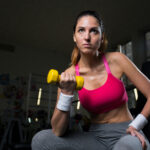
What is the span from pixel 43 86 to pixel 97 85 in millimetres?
6320

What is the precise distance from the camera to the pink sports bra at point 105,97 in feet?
3.36

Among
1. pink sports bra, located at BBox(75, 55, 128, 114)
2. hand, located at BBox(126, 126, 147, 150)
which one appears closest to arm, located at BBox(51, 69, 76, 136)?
pink sports bra, located at BBox(75, 55, 128, 114)

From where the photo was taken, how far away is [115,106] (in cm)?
105

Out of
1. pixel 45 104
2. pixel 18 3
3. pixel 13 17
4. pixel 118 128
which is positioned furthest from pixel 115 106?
pixel 45 104

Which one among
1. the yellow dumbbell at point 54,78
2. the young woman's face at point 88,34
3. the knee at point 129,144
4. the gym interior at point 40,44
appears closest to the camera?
the knee at point 129,144

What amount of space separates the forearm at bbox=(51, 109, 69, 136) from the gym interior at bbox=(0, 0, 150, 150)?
8.10 feet

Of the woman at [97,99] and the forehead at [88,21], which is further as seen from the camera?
the forehead at [88,21]

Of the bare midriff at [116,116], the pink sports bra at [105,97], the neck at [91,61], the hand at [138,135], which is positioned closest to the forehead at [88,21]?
the neck at [91,61]

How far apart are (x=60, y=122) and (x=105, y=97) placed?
25 cm

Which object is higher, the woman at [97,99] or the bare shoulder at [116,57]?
the bare shoulder at [116,57]

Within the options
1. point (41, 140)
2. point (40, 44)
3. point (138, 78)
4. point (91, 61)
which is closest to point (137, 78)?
point (138, 78)

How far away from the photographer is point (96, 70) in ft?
3.91

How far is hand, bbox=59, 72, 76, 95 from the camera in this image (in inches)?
34.7

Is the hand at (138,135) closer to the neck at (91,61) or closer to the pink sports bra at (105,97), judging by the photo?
the pink sports bra at (105,97)
